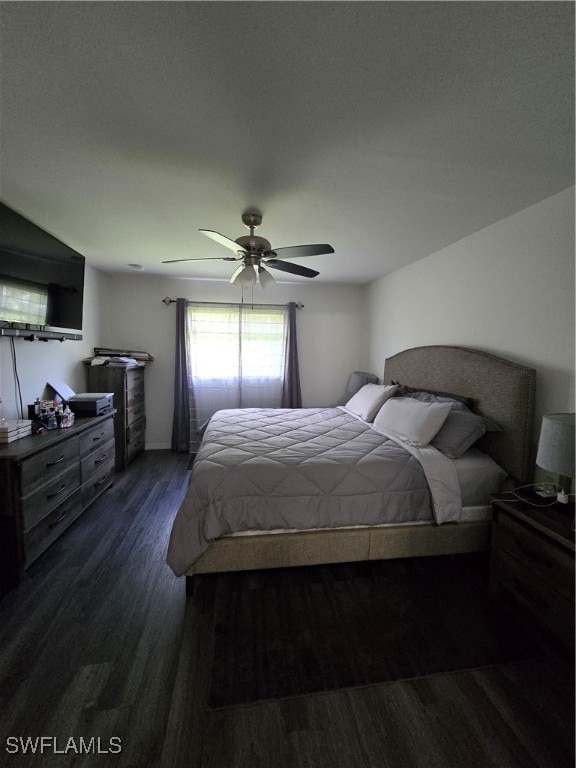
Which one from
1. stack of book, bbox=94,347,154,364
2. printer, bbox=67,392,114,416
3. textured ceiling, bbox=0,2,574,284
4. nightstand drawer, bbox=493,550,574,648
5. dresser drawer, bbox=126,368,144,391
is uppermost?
textured ceiling, bbox=0,2,574,284

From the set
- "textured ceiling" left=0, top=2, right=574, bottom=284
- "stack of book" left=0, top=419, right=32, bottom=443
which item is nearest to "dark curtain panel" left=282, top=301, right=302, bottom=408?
"textured ceiling" left=0, top=2, right=574, bottom=284

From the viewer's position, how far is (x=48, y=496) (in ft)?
6.88

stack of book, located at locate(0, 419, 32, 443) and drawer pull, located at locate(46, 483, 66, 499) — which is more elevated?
stack of book, located at locate(0, 419, 32, 443)

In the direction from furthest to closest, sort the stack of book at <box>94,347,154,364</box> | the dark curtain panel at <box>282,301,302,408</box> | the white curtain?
1. the dark curtain panel at <box>282,301,302,408</box>
2. the white curtain
3. the stack of book at <box>94,347,154,364</box>

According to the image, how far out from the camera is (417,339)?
11.3 ft

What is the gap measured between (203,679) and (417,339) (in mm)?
3326

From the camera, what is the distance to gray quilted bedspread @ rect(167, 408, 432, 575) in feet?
5.71

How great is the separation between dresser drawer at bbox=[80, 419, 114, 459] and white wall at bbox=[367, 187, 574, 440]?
3434 mm

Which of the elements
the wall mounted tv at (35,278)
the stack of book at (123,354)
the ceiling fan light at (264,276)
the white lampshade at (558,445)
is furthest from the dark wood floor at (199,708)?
the stack of book at (123,354)

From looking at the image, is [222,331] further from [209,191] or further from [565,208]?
[565,208]

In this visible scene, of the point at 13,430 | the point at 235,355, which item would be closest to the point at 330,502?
the point at 13,430

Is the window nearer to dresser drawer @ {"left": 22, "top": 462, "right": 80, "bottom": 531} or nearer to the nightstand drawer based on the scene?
dresser drawer @ {"left": 22, "top": 462, "right": 80, "bottom": 531}

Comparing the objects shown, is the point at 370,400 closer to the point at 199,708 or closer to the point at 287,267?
the point at 287,267

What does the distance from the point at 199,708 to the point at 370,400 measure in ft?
8.60
